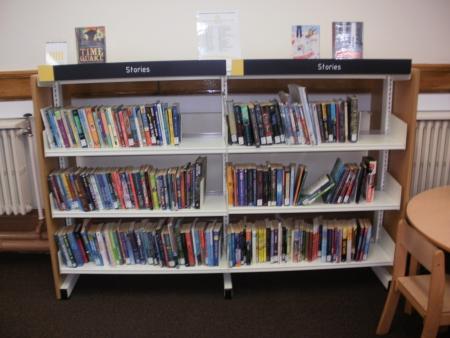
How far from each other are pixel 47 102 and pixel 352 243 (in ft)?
6.25

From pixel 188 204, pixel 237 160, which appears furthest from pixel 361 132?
pixel 188 204

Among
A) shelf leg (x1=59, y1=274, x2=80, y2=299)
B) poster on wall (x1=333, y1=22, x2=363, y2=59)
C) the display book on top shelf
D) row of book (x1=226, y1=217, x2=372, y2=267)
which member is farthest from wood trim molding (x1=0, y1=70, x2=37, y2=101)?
poster on wall (x1=333, y1=22, x2=363, y2=59)

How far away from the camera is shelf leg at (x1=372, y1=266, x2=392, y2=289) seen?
2.54m

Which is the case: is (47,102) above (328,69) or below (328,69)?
below

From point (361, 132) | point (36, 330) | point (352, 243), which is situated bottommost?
point (36, 330)

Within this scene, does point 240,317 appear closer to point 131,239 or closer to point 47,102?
point 131,239

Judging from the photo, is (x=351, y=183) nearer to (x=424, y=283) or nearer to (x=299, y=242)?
(x=299, y=242)

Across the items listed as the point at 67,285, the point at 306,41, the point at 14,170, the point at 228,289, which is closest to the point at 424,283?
the point at 228,289

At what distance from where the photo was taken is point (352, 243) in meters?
2.48

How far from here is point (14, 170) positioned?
9.45 feet

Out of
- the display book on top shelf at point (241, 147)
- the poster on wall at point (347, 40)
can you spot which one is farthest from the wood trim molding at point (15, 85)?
the poster on wall at point (347, 40)

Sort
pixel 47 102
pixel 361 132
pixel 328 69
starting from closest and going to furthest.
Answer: pixel 328 69 < pixel 47 102 < pixel 361 132

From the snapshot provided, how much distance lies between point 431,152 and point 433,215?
1064 mm

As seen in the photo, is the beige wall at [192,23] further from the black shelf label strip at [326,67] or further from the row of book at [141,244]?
the row of book at [141,244]
